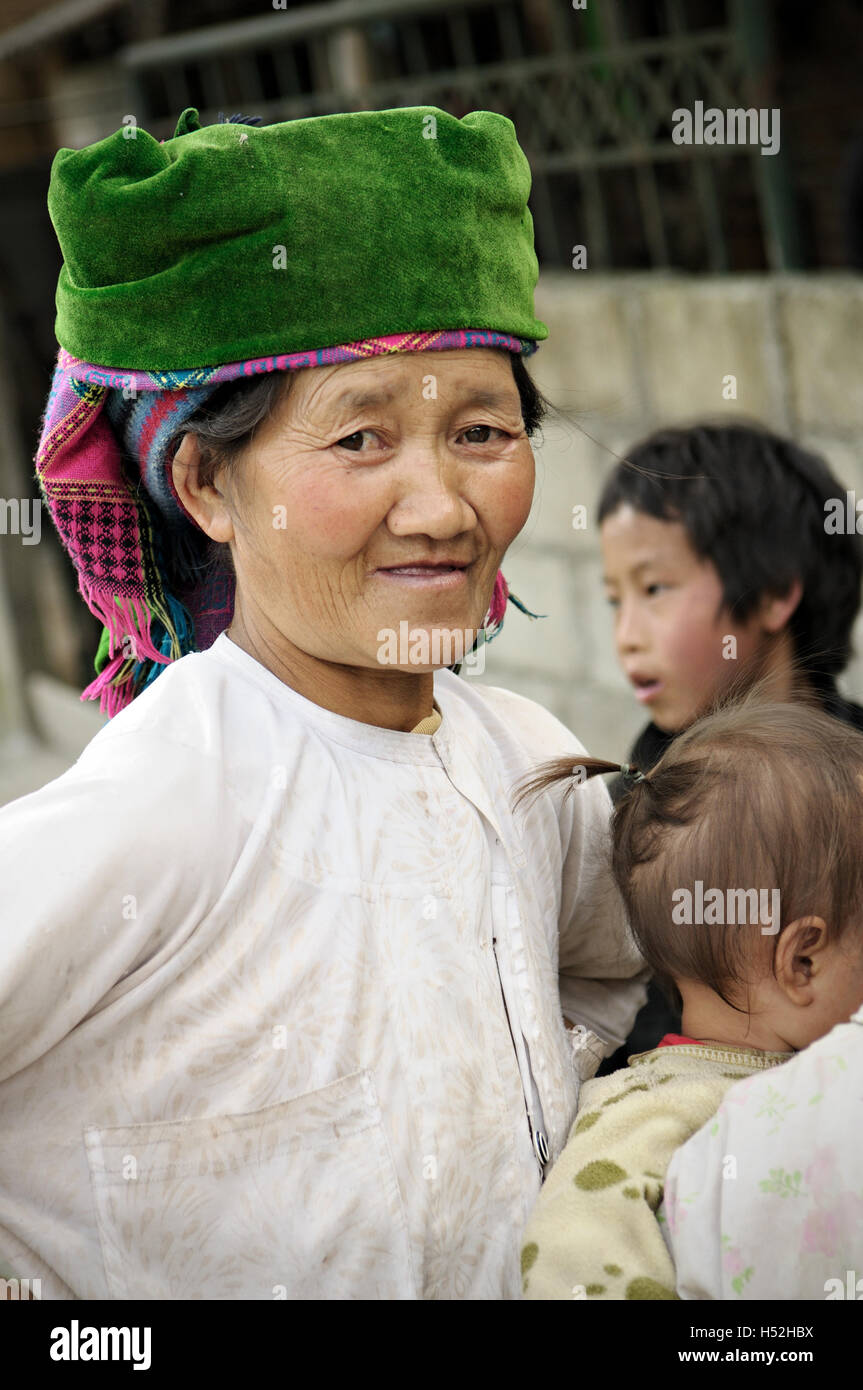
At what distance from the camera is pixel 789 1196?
1669 mm

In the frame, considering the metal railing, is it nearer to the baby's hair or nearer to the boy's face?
the boy's face

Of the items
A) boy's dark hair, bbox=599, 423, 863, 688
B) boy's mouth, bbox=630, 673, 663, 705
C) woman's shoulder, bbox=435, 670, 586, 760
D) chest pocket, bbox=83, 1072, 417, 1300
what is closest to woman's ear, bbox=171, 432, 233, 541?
woman's shoulder, bbox=435, 670, 586, 760

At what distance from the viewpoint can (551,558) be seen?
5.57 metres

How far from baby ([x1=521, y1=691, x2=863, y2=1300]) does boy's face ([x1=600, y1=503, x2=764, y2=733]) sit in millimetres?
945

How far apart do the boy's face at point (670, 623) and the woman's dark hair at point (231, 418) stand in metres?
1.34

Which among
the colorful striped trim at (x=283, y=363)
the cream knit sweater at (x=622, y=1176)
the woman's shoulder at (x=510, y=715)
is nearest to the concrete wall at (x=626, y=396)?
the woman's shoulder at (x=510, y=715)

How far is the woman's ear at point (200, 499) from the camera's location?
1850mm

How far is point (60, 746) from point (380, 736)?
6544 mm

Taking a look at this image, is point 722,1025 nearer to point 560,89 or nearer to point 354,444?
point 354,444

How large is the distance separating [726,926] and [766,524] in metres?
1.36

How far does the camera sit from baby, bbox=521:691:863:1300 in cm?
185

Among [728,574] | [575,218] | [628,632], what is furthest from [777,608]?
[575,218]

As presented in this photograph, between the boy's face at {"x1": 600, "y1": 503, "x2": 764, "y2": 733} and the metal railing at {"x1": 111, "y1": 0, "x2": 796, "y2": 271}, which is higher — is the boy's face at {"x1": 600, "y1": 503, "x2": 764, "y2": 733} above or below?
below

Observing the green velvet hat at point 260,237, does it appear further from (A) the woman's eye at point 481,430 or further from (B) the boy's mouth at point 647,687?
(B) the boy's mouth at point 647,687
